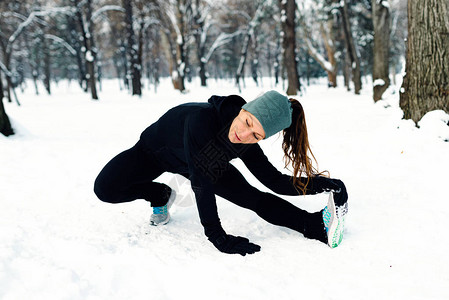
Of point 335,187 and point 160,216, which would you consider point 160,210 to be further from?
point 335,187

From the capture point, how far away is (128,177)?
228cm

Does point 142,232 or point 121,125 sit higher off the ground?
point 121,125

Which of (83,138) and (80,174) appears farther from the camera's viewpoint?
(83,138)

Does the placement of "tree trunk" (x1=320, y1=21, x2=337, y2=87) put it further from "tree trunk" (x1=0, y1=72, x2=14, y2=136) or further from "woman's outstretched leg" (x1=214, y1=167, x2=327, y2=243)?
"woman's outstretched leg" (x1=214, y1=167, x2=327, y2=243)

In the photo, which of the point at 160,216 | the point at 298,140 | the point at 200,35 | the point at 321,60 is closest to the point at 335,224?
the point at 298,140

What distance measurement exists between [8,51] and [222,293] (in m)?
17.5

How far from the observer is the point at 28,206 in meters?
2.73

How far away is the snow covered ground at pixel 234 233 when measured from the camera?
1687mm

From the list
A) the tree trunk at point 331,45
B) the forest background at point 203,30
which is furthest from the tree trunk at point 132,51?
the tree trunk at point 331,45

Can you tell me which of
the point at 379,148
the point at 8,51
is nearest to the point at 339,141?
the point at 379,148

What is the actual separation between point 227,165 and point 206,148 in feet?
1.05

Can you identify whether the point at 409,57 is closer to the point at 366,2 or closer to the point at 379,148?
the point at 379,148

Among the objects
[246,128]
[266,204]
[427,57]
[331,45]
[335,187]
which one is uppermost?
[331,45]

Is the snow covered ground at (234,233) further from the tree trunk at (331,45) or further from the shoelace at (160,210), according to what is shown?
the tree trunk at (331,45)
